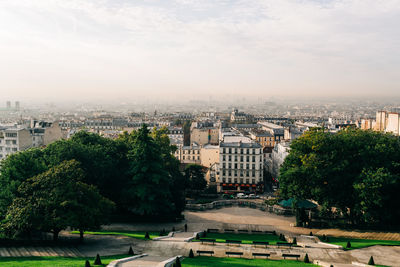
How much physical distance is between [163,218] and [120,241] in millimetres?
11405

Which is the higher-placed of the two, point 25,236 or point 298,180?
point 298,180

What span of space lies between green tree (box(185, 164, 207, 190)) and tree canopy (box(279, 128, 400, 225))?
26.3 meters

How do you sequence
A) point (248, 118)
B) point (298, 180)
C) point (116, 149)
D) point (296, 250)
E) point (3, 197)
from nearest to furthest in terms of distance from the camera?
point (296, 250), point (3, 197), point (298, 180), point (116, 149), point (248, 118)

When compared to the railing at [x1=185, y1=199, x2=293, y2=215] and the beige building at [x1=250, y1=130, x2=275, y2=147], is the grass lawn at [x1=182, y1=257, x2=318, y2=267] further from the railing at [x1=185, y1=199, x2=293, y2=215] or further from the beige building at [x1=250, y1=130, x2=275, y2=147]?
the beige building at [x1=250, y1=130, x2=275, y2=147]

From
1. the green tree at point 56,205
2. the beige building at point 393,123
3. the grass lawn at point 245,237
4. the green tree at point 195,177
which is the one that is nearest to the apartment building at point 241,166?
the green tree at point 195,177

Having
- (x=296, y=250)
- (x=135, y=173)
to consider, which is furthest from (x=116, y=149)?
(x=296, y=250)

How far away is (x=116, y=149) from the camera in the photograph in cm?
5281

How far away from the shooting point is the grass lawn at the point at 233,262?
2638 centimetres

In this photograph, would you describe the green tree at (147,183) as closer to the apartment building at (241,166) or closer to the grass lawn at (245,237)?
the grass lawn at (245,237)

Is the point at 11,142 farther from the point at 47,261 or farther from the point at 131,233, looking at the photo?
the point at 47,261

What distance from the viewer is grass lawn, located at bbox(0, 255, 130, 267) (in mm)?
24828

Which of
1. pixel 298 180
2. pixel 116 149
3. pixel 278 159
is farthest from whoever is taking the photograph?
pixel 278 159

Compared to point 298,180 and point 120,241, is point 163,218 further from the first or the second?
point 298,180

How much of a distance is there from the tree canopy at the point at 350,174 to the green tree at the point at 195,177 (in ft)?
86.4
